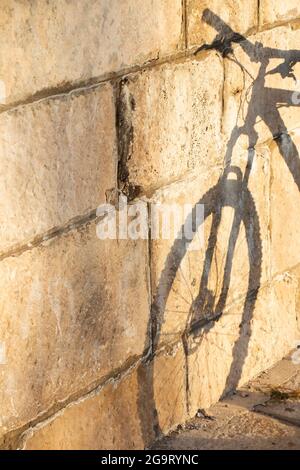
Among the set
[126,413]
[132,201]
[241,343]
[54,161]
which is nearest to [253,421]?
[241,343]

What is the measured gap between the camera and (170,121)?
4.68m

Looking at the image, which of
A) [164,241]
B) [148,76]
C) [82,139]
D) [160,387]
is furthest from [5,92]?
[160,387]

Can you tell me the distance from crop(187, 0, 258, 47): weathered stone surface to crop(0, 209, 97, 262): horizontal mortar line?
2.98 feet

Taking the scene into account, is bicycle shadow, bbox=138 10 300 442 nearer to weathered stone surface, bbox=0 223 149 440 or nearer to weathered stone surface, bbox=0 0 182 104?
weathered stone surface, bbox=0 223 149 440

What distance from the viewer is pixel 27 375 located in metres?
4.13

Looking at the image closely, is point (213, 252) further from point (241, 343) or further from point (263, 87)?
point (263, 87)

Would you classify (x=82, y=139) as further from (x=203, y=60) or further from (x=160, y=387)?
(x=160, y=387)

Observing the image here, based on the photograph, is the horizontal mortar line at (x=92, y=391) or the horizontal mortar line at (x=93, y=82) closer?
the horizontal mortar line at (x=93, y=82)

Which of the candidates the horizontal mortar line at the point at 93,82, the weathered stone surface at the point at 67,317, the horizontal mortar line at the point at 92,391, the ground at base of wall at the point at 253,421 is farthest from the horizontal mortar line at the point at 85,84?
the ground at base of wall at the point at 253,421

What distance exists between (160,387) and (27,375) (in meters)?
0.92

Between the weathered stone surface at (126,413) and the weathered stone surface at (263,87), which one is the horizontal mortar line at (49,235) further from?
the weathered stone surface at (263,87)

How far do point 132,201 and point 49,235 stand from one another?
0.54 m

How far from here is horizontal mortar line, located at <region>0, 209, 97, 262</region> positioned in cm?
397

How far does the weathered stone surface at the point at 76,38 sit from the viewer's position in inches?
151
